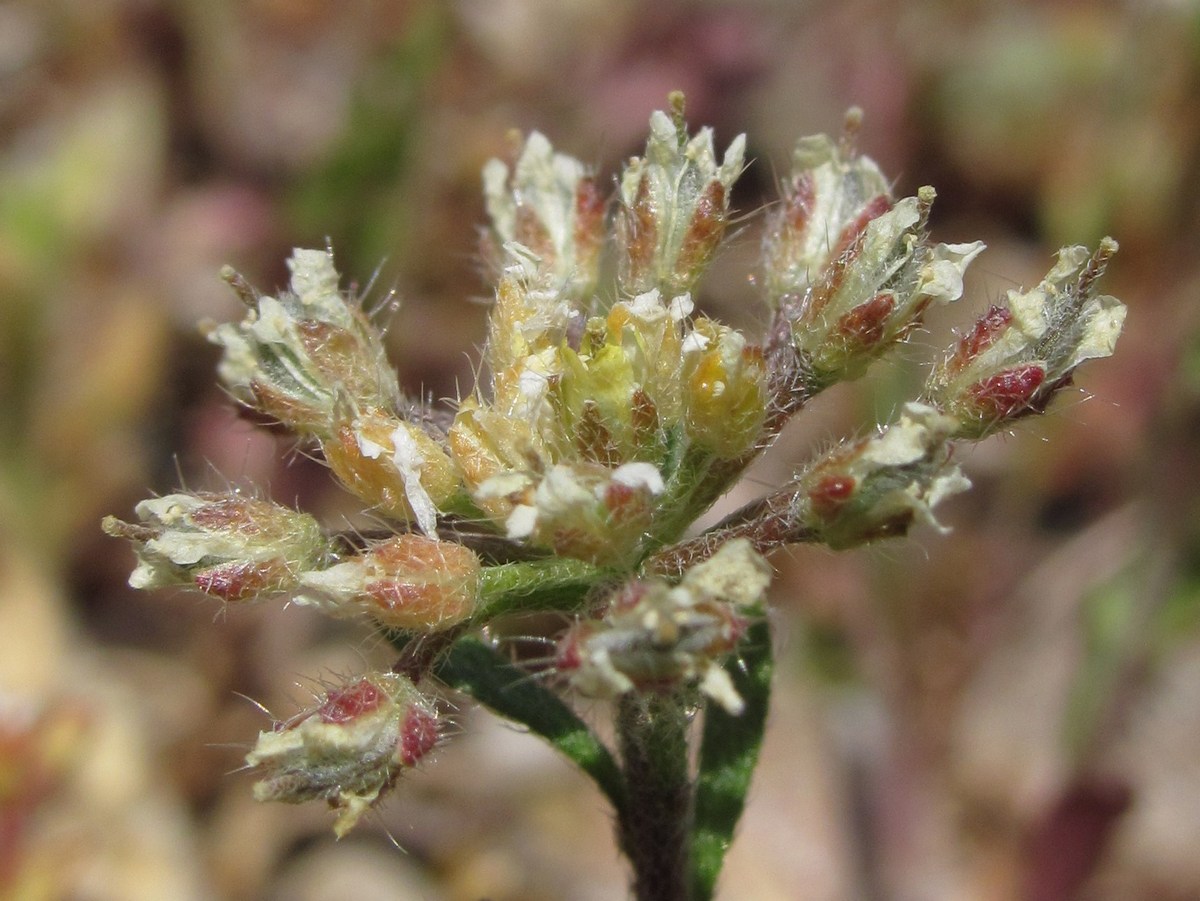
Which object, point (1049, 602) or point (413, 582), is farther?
point (1049, 602)

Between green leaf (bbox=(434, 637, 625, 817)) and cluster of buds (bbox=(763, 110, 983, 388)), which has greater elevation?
cluster of buds (bbox=(763, 110, 983, 388))

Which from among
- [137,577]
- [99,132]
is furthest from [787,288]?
[99,132]

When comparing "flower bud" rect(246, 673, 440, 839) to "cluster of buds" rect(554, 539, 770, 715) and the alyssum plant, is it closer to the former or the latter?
the alyssum plant

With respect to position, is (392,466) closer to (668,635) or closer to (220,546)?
(220,546)

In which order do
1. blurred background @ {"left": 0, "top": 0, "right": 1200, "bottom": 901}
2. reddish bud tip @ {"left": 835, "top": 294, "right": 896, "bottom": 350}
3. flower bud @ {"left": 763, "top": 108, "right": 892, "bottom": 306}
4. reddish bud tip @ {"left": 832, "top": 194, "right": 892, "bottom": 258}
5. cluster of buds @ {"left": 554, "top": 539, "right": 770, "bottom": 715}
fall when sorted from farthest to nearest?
blurred background @ {"left": 0, "top": 0, "right": 1200, "bottom": 901} → flower bud @ {"left": 763, "top": 108, "right": 892, "bottom": 306} → reddish bud tip @ {"left": 832, "top": 194, "right": 892, "bottom": 258} → reddish bud tip @ {"left": 835, "top": 294, "right": 896, "bottom": 350} → cluster of buds @ {"left": 554, "top": 539, "right": 770, "bottom": 715}

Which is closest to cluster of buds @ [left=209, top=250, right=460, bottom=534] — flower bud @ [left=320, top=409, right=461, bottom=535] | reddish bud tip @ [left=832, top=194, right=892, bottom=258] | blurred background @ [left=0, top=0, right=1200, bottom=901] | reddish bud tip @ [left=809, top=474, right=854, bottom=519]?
flower bud @ [left=320, top=409, right=461, bottom=535]

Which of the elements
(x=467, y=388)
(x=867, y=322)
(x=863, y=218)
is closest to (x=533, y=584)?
(x=867, y=322)

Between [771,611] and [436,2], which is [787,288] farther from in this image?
[436,2]
